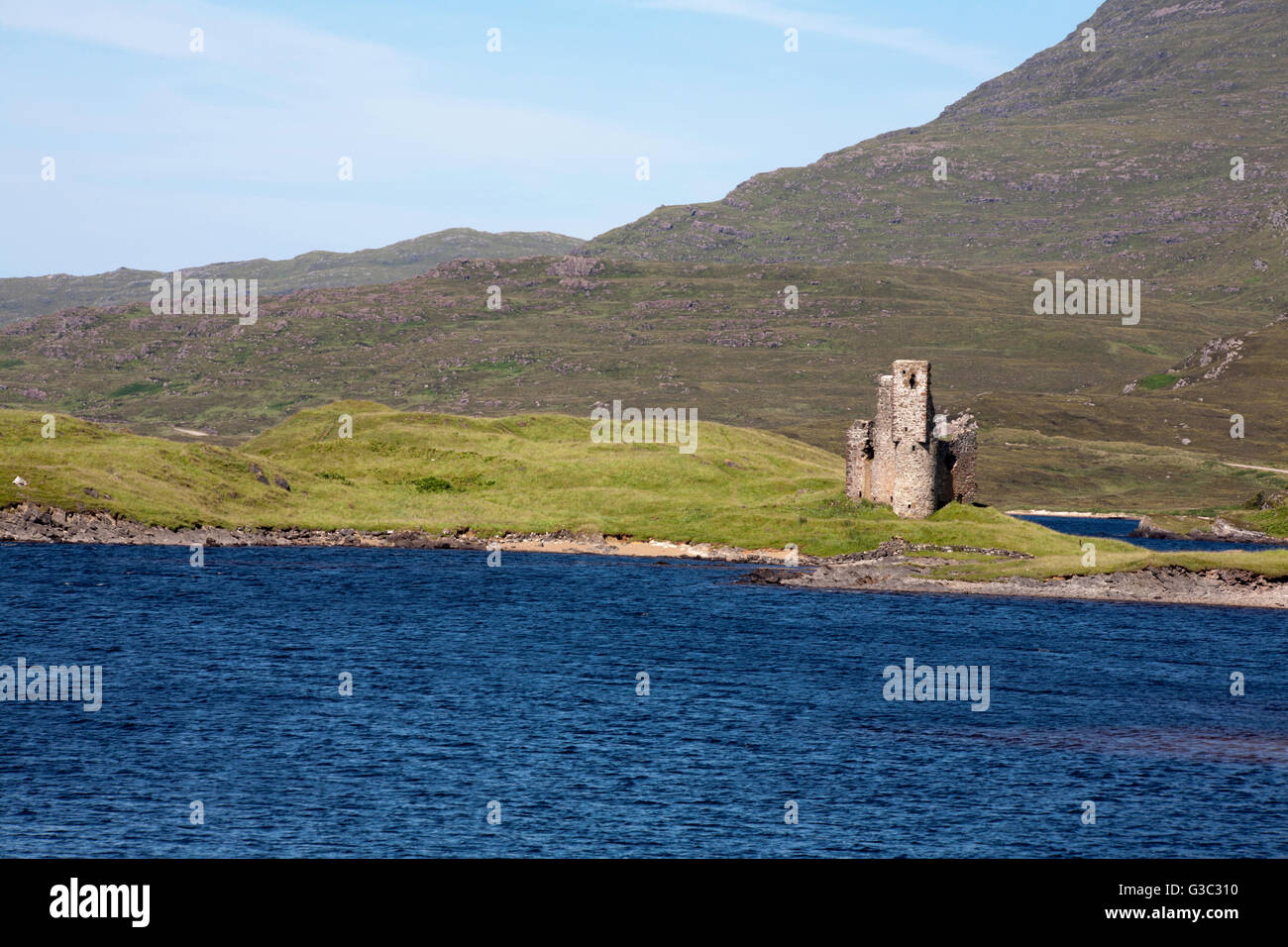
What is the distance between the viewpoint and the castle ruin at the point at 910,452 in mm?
118688

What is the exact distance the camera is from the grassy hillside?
402 feet

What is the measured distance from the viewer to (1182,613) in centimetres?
10788

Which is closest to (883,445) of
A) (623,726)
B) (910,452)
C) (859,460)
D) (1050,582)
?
(910,452)

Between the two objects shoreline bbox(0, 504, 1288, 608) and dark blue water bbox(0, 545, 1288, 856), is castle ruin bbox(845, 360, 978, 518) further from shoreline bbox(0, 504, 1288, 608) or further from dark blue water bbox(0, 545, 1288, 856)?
dark blue water bbox(0, 545, 1288, 856)

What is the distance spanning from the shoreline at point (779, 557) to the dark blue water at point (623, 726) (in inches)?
66.7

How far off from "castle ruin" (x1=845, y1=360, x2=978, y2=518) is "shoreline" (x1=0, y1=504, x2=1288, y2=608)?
563cm

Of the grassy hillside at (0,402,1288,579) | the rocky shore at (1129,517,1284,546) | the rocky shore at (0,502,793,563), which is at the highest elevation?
the grassy hillside at (0,402,1288,579)

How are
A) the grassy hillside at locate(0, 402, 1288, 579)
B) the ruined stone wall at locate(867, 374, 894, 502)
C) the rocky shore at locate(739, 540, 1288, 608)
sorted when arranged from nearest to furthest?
the rocky shore at locate(739, 540, 1288, 608)
the ruined stone wall at locate(867, 374, 894, 502)
the grassy hillside at locate(0, 402, 1288, 579)

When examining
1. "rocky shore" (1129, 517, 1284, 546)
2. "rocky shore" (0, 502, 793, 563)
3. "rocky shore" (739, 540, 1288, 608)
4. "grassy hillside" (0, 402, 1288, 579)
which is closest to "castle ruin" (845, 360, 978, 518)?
"grassy hillside" (0, 402, 1288, 579)

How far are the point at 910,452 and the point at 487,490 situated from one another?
2230 inches

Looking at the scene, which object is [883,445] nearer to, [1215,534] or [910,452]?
[910,452]

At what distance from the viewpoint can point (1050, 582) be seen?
111 m
